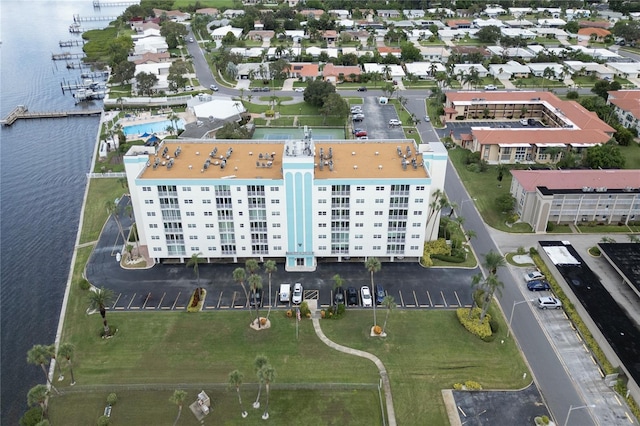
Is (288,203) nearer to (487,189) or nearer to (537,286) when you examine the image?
(537,286)

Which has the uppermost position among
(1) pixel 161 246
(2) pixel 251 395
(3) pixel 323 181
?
(3) pixel 323 181

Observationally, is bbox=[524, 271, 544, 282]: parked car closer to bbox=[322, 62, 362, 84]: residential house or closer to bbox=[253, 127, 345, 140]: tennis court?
bbox=[253, 127, 345, 140]: tennis court

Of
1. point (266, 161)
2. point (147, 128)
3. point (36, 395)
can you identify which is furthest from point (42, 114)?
point (36, 395)

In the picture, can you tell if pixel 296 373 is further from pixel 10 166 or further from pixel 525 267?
pixel 10 166

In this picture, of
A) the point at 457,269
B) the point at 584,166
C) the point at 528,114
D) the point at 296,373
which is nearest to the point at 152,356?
the point at 296,373

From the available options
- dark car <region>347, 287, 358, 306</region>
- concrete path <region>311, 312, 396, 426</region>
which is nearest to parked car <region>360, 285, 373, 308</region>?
dark car <region>347, 287, 358, 306</region>

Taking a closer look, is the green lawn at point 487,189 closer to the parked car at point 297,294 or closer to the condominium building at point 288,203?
the condominium building at point 288,203
